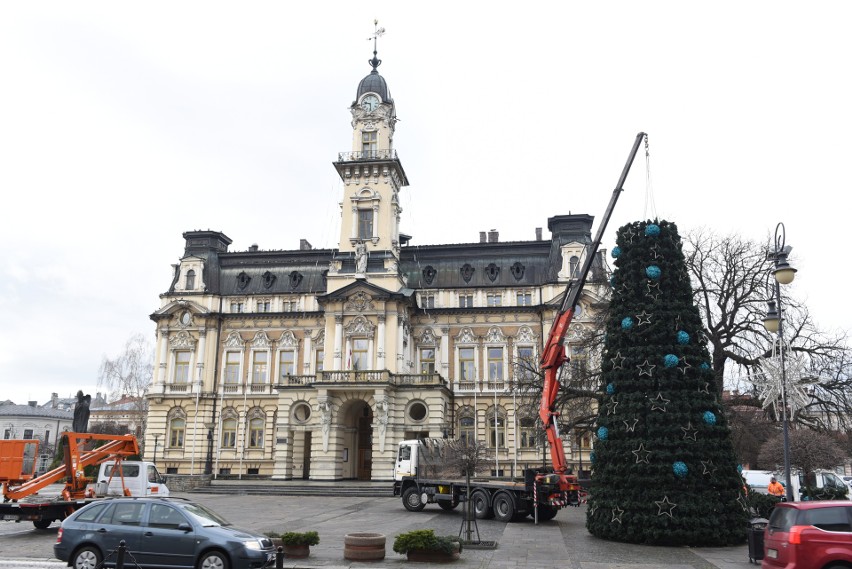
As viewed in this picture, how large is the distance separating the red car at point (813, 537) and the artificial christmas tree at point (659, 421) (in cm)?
538

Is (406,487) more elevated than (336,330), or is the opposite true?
(336,330)

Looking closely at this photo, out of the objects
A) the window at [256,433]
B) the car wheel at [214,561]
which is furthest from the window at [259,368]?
the car wheel at [214,561]

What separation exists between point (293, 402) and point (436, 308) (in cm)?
1229

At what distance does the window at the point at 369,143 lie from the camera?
5259cm

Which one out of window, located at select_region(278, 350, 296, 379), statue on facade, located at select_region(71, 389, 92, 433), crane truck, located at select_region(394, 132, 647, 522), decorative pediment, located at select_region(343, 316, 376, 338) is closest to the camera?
crane truck, located at select_region(394, 132, 647, 522)

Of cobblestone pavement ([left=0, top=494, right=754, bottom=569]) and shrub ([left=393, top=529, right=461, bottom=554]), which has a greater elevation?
shrub ([left=393, top=529, right=461, bottom=554])

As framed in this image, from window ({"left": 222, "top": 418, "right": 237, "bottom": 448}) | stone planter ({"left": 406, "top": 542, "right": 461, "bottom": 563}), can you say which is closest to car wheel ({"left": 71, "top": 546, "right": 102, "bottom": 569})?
stone planter ({"left": 406, "top": 542, "right": 461, "bottom": 563})

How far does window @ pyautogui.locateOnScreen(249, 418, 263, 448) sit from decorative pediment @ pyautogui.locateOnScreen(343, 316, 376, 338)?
10207 millimetres

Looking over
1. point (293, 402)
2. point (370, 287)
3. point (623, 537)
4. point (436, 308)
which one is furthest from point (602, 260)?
point (623, 537)

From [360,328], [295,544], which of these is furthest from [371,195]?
[295,544]

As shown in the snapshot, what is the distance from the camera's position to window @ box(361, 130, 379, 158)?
173 feet

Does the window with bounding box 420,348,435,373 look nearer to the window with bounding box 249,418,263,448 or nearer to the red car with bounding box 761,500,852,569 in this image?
the window with bounding box 249,418,263,448

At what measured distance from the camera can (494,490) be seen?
86.0ft

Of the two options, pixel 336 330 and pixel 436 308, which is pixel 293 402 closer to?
pixel 336 330
